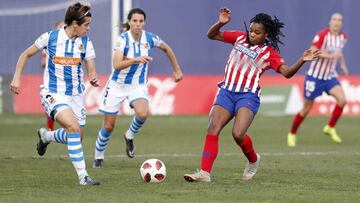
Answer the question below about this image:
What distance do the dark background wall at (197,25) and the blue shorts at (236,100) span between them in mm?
17459

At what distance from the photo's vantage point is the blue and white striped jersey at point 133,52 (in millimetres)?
14578

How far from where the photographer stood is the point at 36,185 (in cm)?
1162

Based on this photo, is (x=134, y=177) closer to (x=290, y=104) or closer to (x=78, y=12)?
(x=78, y=12)

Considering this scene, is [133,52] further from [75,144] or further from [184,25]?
[184,25]

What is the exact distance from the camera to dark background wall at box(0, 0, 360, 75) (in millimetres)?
29812

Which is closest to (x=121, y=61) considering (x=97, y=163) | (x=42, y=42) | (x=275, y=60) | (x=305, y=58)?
(x=97, y=163)

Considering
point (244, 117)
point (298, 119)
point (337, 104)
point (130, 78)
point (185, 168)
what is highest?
point (130, 78)

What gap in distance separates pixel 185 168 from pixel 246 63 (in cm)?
257

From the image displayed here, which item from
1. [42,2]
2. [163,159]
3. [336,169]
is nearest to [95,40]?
[42,2]

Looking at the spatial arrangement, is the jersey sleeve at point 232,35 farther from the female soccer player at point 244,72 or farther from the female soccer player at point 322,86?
the female soccer player at point 322,86

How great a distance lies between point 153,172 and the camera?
468 inches

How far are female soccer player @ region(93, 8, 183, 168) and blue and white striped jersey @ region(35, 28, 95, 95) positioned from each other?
1.94m

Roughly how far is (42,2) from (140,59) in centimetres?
1787

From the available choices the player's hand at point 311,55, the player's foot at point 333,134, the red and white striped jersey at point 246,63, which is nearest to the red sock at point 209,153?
the red and white striped jersey at point 246,63
